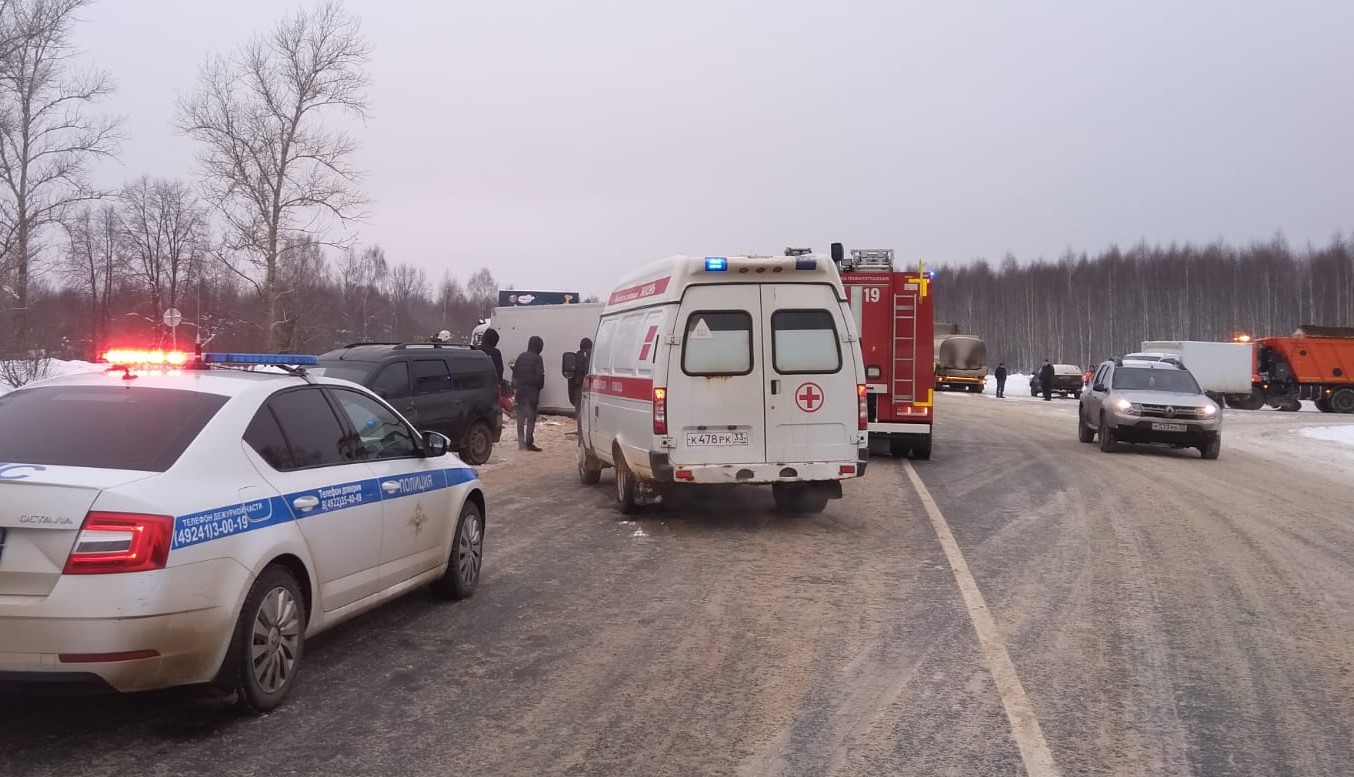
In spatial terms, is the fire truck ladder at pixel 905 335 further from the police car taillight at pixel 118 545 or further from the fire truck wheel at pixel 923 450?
the police car taillight at pixel 118 545

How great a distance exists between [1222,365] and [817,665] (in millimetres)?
41822

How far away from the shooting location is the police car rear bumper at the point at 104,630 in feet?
12.4

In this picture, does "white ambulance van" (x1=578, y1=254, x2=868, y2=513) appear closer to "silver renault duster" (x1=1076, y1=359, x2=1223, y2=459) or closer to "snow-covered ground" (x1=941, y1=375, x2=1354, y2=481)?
"silver renault duster" (x1=1076, y1=359, x2=1223, y2=459)

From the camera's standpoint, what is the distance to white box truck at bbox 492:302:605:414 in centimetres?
2328

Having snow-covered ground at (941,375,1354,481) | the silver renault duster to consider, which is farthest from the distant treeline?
the silver renault duster

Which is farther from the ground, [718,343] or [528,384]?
[718,343]

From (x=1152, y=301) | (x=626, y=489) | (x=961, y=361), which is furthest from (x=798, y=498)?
(x=1152, y=301)

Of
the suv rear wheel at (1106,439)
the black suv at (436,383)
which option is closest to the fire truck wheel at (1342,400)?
the suv rear wheel at (1106,439)

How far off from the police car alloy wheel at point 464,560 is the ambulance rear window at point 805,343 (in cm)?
376

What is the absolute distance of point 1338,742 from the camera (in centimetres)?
427

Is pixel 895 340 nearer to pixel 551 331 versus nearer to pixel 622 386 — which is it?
pixel 622 386

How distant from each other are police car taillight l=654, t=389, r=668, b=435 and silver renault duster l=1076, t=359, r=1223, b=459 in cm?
1168

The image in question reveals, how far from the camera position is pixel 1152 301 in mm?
89938

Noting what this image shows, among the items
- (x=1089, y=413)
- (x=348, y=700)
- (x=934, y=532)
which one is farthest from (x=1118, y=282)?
(x=348, y=700)
